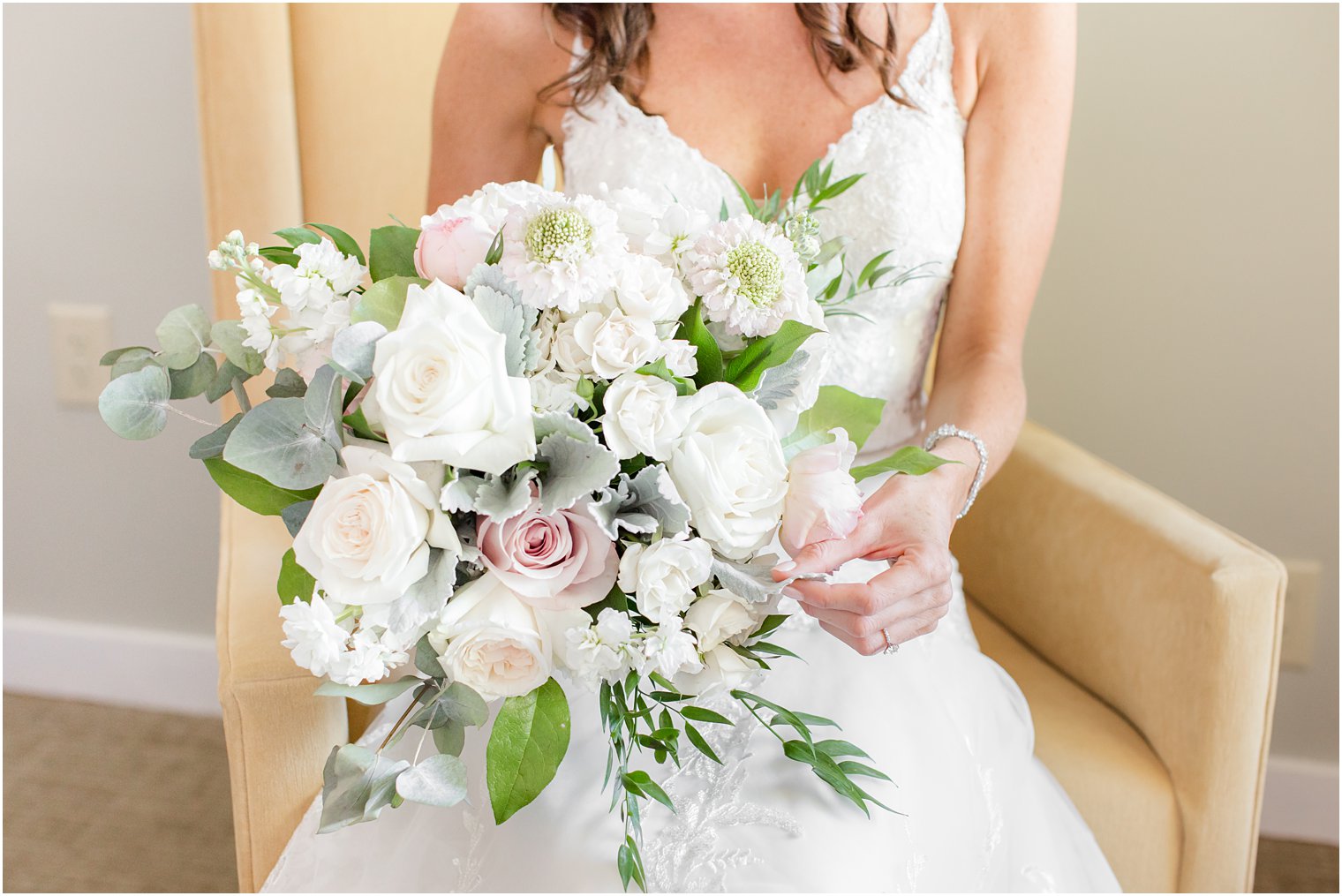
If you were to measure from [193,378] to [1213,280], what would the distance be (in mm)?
1501

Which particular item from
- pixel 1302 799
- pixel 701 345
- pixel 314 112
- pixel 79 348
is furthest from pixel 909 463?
pixel 79 348

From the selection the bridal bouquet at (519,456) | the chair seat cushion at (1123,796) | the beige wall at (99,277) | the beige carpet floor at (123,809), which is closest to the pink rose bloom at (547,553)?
the bridal bouquet at (519,456)

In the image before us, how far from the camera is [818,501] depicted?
0.62m

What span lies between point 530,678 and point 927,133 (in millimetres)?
789

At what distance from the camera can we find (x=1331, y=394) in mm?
1601

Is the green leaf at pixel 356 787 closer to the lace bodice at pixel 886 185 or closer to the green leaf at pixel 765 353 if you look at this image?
the green leaf at pixel 765 353

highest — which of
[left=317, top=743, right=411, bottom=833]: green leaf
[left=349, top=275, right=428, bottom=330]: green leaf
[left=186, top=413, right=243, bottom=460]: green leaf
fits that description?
[left=349, top=275, right=428, bottom=330]: green leaf

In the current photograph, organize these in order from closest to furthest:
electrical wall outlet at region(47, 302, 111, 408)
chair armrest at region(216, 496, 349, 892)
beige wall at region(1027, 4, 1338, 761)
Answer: chair armrest at region(216, 496, 349, 892), beige wall at region(1027, 4, 1338, 761), electrical wall outlet at region(47, 302, 111, 408)

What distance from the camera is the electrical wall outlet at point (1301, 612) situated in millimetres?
1658

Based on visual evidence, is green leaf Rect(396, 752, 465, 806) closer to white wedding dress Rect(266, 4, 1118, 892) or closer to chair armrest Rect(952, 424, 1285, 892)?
white wedding dress Rect(266, 4, 1118, 892)

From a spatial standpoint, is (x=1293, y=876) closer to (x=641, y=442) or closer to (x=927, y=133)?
(x=927, y=133)

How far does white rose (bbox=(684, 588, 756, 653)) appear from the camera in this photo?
633 mm

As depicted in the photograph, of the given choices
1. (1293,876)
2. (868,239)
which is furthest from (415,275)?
(1293,876)

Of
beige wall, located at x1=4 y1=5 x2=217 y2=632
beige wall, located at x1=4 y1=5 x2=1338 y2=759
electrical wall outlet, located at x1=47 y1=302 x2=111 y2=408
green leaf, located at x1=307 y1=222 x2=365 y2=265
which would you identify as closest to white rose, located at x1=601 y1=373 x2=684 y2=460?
green leaf, located at x1=307 y1=222 x2=365 y2=265
